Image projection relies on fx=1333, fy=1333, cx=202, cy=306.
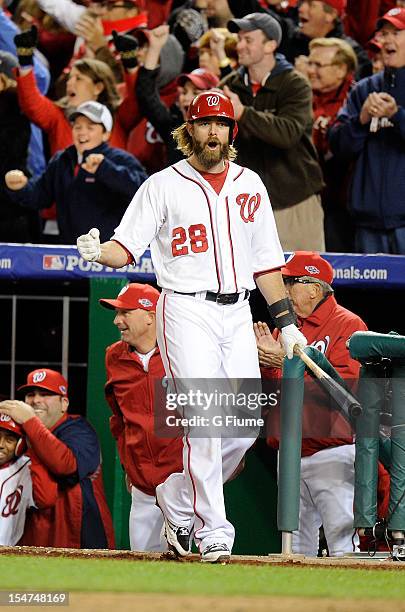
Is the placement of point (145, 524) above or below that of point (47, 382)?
below

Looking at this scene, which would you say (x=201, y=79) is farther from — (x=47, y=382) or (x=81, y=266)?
(x=47, y=382)

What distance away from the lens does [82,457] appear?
674 cm

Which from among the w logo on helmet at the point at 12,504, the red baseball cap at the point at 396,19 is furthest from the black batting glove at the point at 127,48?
the w logo on helmet at the point at 12,504

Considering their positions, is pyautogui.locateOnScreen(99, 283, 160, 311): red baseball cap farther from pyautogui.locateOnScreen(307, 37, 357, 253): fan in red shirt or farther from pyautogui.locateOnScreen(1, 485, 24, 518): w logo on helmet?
pyautogui.locateOnScreen(307, 37, 357, 253): fan in red shirt

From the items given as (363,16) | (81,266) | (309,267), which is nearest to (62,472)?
(81,266)

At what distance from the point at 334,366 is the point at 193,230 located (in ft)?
3.73

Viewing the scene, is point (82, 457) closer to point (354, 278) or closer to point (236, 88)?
point (354, 278)

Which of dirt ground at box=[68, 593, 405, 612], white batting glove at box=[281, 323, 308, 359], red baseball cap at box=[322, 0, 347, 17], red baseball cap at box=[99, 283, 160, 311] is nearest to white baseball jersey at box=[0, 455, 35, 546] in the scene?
red baseball cap at box=[99, 283, 160, 311]

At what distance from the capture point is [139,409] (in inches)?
260

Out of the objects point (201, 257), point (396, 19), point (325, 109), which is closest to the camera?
point (201, 257)

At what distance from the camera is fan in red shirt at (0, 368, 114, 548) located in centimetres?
660

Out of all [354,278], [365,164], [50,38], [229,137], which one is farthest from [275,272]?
[50,38]

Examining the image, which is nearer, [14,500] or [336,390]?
[336,390]

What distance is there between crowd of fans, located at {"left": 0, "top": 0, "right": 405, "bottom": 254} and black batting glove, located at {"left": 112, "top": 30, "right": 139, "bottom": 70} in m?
0.01
